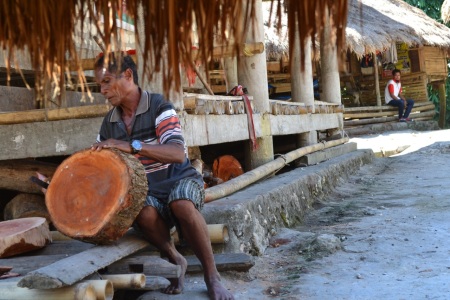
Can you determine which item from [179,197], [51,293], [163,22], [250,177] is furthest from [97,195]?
[250,177]

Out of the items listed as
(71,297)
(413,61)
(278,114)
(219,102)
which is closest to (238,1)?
(71,297)

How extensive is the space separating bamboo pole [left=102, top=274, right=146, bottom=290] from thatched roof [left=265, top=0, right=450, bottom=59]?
422 inches

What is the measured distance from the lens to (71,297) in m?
3.24

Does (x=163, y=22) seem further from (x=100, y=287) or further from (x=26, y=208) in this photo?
(x=26, y=208)

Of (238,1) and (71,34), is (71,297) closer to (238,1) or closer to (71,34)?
(71,34)

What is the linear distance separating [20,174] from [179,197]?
2.44 meters

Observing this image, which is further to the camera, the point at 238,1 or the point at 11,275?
the point at 11,275

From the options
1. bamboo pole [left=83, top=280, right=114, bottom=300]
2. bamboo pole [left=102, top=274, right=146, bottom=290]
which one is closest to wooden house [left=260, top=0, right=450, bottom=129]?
bamboo pole [left=102, top=274, right=146, bottom=290]

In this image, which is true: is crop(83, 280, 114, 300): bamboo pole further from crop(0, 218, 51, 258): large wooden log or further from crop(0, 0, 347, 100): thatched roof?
crop(0, 0, 347, 100): thatched roof

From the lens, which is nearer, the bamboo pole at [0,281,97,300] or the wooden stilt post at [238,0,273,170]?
the bamboo pole at [0,281,97,300]

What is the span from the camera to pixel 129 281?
141 inches

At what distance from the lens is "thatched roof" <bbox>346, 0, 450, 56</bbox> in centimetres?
1534

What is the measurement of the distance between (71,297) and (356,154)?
339 inches

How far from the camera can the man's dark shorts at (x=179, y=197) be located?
13.1 feet
